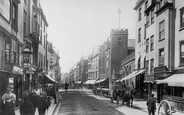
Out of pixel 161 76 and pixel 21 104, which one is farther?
pixel 161 76

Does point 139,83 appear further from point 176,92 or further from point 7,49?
point 7,49

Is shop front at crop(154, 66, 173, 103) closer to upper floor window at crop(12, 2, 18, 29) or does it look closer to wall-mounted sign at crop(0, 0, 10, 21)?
upper floor window at crop(12, 2, 18, 29)

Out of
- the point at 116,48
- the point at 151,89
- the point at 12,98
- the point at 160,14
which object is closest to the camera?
the point at 12,98

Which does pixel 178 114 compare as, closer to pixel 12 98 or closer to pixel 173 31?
pixel 173 31

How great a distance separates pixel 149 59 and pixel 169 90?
6728 millimetres

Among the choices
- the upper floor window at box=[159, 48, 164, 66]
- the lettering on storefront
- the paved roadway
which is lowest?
the paved roadway

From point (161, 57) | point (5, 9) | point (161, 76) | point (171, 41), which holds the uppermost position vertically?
point (5, 9)

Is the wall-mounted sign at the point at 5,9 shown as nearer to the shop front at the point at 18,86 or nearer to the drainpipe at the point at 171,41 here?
the shop front at the point at 18,86

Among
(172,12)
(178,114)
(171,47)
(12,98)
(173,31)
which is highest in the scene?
(172,12)

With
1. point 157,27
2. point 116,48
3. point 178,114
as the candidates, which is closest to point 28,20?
point 157,27

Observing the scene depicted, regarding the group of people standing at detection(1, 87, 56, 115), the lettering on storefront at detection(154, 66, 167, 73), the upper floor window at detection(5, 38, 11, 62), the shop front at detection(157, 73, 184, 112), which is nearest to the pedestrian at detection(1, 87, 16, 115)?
the group of people standing at detection(1, 87, 56, 115)

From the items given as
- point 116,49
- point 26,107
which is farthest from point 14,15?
point 116,49

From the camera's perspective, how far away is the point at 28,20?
25.0m

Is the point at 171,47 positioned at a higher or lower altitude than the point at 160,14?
lower
